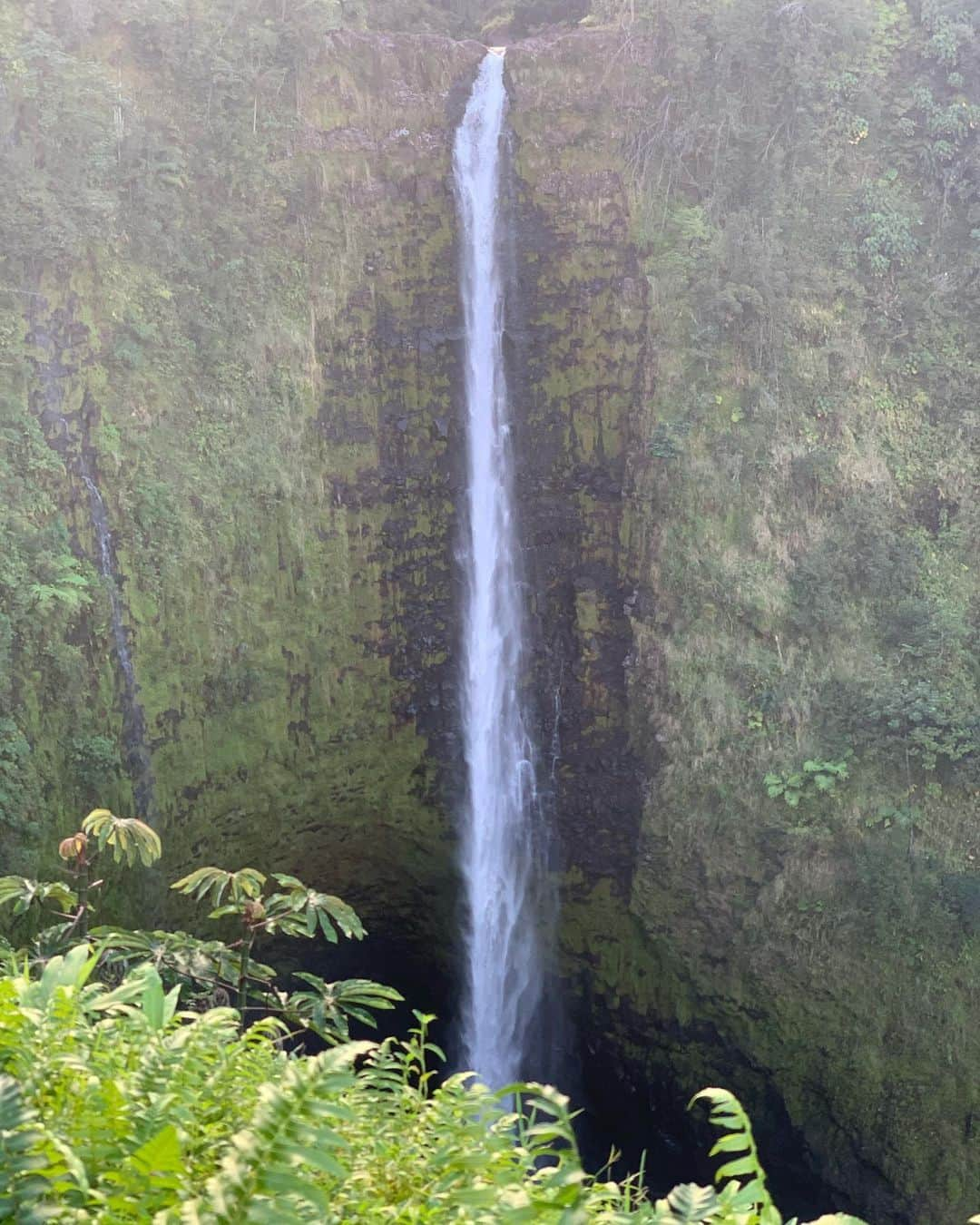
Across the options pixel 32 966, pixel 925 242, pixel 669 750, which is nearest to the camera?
pixel 32 966

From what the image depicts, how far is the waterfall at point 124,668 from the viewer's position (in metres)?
11.6

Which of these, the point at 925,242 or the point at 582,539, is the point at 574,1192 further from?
the point at 925,242

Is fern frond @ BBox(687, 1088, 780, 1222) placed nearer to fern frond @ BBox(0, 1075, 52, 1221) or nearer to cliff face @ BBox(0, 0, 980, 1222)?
fern frond @ BBox(0, 1075, 52, 1221)

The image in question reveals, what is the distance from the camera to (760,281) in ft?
45.1

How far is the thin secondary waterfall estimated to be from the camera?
14.0 metres

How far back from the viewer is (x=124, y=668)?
11.8m

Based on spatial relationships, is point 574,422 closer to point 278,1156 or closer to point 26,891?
point 26,891

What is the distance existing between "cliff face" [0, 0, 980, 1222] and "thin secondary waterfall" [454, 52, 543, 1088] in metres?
0.31

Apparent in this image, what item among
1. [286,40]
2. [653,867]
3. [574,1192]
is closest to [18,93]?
[286,40]

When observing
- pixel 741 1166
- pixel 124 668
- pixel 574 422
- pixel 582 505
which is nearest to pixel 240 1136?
pixel 741 1166

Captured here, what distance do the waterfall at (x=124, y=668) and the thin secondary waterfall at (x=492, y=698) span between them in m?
4.39

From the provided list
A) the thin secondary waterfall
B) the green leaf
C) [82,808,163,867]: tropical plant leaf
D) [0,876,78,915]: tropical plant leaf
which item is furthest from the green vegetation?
the thin secondary waterfall

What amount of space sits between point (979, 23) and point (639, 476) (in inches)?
321

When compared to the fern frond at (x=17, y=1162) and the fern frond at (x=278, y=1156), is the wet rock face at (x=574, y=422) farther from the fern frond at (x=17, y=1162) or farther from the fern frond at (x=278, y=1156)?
the fern frond at (x=17, y=1162)
